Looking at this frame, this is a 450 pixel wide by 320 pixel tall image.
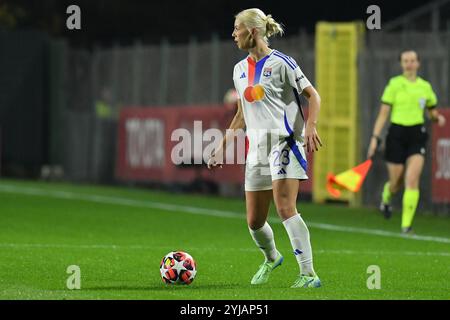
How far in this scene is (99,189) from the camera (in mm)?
28344

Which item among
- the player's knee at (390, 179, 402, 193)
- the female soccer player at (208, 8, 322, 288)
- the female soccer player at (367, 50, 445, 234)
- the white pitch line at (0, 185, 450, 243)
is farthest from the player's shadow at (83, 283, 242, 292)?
the player's knee at (390, 179, 402, 193)

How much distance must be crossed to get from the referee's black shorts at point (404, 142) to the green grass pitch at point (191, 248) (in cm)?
104

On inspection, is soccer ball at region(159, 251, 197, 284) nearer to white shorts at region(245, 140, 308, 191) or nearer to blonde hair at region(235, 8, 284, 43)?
white shorts at region(245, 140, 308, 191)

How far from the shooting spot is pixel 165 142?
91.6 ft

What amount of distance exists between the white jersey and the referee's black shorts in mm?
6937

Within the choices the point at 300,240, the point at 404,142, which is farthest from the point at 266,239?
the point at 404,142

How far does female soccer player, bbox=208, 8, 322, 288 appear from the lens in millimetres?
11320

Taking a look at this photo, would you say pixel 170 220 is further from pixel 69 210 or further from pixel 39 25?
pixel 39 25

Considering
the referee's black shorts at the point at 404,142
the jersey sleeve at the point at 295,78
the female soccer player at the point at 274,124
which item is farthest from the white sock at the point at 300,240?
the referee's black shorts at the point at 404,142

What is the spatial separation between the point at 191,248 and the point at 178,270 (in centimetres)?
406

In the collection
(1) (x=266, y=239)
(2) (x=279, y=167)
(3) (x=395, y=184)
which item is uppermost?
(2) (x=279, y=167)

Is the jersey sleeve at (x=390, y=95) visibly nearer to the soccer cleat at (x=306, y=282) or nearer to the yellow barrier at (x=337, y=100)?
the yellow barrier at (x=337, y=100)

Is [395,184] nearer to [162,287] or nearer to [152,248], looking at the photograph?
[152,248]

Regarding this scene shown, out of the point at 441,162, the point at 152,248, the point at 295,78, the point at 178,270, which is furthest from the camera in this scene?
the point at 441,162
